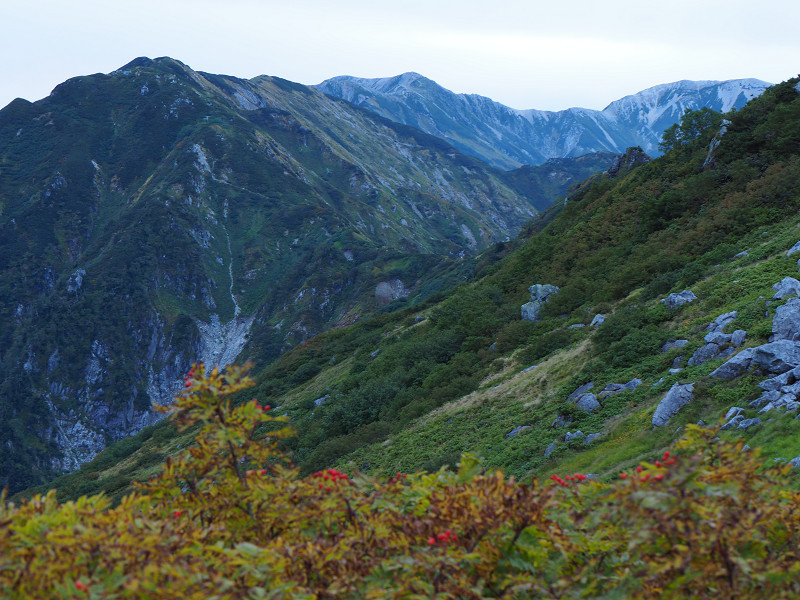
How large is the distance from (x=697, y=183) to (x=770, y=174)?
176 inches

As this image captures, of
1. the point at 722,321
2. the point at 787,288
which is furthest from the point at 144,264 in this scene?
the point at 787,288

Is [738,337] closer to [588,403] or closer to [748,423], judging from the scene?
[748,423]

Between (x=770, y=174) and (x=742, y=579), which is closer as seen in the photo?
(x=742, y=579)

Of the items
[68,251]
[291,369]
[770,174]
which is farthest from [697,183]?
[68,251]

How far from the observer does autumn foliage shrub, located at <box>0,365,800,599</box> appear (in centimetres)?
371

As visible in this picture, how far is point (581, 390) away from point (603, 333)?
→ 140 inches

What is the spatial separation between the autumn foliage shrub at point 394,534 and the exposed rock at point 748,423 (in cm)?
772

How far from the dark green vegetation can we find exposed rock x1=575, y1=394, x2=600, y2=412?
0.30 meters

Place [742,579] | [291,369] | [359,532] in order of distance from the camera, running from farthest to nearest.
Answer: [291,369], [359,532], [742,579]

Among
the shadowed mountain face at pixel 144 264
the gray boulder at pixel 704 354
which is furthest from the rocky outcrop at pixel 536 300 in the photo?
the shadowed mountain face at pixel 144 264

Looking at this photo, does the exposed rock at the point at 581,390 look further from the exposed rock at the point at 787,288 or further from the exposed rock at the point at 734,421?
the exposed rock at the point at 787,288

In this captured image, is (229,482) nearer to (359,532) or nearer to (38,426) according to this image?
(359,532)

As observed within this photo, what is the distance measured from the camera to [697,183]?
3122cm

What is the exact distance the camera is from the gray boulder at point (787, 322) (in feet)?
44.4
